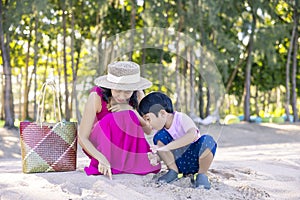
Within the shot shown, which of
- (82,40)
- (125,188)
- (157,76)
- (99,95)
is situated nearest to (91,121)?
(99,95)

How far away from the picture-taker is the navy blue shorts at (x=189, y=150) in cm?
388

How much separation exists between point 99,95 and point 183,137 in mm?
739

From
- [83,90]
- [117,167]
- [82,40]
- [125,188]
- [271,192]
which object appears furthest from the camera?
[82,40]

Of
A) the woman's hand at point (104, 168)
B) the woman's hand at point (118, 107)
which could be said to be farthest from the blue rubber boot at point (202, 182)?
the woman's hand at point (118, 107)

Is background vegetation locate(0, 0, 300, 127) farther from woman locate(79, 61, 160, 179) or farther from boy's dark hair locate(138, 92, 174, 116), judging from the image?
boy's dark hair locate(138, 92, 174, 116)

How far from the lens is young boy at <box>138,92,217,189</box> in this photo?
12.6 ft

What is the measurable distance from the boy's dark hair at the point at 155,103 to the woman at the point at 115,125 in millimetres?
131

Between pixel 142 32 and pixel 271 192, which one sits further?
pixel 142 32

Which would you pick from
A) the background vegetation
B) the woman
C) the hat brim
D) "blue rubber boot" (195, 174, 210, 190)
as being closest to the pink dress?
the woman

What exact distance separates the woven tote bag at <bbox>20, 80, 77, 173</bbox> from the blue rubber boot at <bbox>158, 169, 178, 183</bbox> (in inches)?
31.8

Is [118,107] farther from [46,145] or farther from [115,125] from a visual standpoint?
[46,145]

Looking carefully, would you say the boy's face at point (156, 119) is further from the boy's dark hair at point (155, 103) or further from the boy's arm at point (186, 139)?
the boy's arm at point (186, 139)

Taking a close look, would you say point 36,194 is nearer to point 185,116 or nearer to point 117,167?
point 117,167

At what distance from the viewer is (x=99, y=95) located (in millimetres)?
4039
